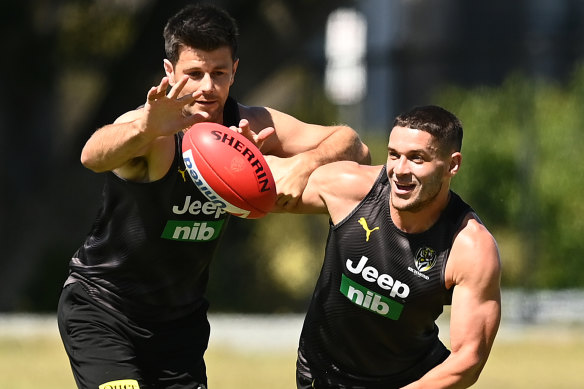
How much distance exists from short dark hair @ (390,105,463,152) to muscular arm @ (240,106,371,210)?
0.62 metres

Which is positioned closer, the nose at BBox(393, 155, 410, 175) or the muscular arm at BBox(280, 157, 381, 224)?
the nose at BBox(393, 155, 410, 175)

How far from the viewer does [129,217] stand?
20.5 ft

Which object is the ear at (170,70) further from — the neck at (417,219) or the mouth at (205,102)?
the neck at (417,219)

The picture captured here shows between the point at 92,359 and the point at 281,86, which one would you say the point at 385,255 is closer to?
the point at 92,359

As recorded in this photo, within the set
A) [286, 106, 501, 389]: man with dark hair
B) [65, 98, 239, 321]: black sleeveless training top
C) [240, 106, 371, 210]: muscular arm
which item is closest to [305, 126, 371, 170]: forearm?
[240, 106, 371, 210]: muscular arm

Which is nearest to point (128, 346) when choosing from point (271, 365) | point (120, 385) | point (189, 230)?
point (120, 385)

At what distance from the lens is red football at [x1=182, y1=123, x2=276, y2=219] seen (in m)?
5.96

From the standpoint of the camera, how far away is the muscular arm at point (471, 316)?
234 inches

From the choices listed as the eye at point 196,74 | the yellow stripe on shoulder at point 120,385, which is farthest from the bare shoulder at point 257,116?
the yellow stripe on shoulder at point 120,385

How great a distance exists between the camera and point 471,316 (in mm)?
5938

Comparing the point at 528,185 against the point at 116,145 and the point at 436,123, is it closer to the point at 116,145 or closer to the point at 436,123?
the point at 436,123

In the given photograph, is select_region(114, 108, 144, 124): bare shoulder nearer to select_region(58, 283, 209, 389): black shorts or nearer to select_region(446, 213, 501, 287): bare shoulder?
select_region(58, 283, 209, 389): black shorts

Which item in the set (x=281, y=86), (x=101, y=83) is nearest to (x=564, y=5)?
(x=281, y=86)

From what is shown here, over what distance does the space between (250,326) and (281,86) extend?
16.7 feet
